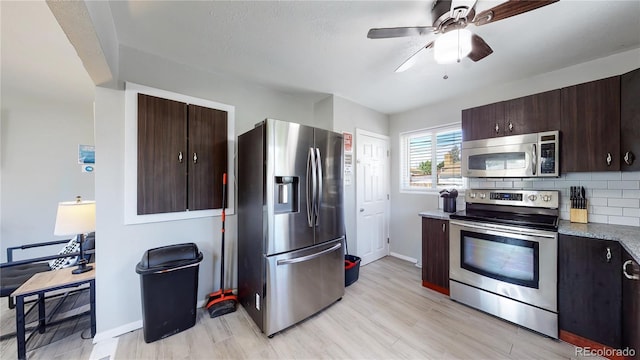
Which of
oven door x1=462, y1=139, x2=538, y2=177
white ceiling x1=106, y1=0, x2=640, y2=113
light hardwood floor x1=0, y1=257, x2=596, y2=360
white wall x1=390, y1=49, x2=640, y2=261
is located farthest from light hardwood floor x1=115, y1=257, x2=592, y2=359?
white ceiling x1=106, y1=0, x2=640, y2=113

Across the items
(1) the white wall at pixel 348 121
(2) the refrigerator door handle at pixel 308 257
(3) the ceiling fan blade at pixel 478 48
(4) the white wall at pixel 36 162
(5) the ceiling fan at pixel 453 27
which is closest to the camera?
(5) the ceiling fan at pixel 453 27

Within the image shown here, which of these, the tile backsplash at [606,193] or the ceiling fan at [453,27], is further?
the tile backsplash at [606,193]

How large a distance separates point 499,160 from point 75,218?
4174 mm

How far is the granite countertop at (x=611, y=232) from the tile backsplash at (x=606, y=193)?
12 cm

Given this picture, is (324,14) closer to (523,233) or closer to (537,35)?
(537,35)

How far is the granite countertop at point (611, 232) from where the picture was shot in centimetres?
142

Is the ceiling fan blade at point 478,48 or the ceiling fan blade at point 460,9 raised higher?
the ceiling fan blade at point 460,9

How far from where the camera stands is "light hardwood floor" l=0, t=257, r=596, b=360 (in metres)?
1.71

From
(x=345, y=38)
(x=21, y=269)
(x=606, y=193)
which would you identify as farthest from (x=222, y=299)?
(x=606, y=193)

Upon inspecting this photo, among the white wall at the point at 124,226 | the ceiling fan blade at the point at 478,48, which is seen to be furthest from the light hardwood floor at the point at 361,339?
the ceiling fan blade at the point at 478,48

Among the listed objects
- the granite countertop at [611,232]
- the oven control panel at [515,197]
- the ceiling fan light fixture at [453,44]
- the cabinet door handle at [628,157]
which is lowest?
the granite countertop at [611,232]

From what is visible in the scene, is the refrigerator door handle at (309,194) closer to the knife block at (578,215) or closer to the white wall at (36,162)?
the knife block at (578,215)

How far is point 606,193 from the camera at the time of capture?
6.80 ft

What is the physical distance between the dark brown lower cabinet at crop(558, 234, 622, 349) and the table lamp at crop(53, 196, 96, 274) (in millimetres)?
4006
